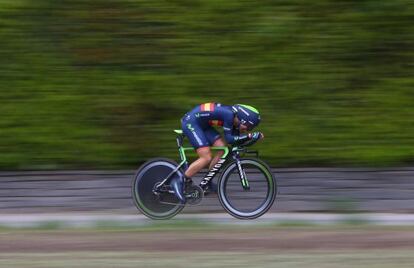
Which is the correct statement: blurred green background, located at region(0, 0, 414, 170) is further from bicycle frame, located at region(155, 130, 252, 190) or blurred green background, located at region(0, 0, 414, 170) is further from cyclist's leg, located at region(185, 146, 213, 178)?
cyclist's leg, located at region(185, 146, 213, 178)

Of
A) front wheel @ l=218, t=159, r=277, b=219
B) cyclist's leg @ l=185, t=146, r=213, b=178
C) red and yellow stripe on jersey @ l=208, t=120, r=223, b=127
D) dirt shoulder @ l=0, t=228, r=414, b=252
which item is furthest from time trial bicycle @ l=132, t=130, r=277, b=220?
dirt shoulder @ l=0, t=228, r=414, b=252

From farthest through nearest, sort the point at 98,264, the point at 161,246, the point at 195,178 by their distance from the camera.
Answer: the point at 195,178
the point at 161,246
the point at 98,264

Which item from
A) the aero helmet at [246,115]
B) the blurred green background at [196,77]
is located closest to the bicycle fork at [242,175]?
the aero helmet at [246,115]

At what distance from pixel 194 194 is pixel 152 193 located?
1.71 ft

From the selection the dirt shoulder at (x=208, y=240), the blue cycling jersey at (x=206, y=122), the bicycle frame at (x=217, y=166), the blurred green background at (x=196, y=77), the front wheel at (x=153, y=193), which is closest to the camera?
the dirt shoulder at (x=208, y=240)

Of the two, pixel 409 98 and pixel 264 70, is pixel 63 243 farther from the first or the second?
pixel 409 98

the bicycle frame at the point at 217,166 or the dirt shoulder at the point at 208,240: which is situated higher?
the bicycle frame at the point at 217,166

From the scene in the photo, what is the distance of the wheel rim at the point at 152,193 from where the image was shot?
10.3m

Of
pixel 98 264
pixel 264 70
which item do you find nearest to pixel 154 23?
pixel 264 70

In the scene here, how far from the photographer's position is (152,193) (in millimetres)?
10328

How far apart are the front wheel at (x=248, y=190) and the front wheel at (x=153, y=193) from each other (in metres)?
0.57

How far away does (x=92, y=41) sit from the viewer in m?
11.0

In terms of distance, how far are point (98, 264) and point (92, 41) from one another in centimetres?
448

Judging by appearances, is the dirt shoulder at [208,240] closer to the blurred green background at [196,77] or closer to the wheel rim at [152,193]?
the wheel rim at [152,193]
